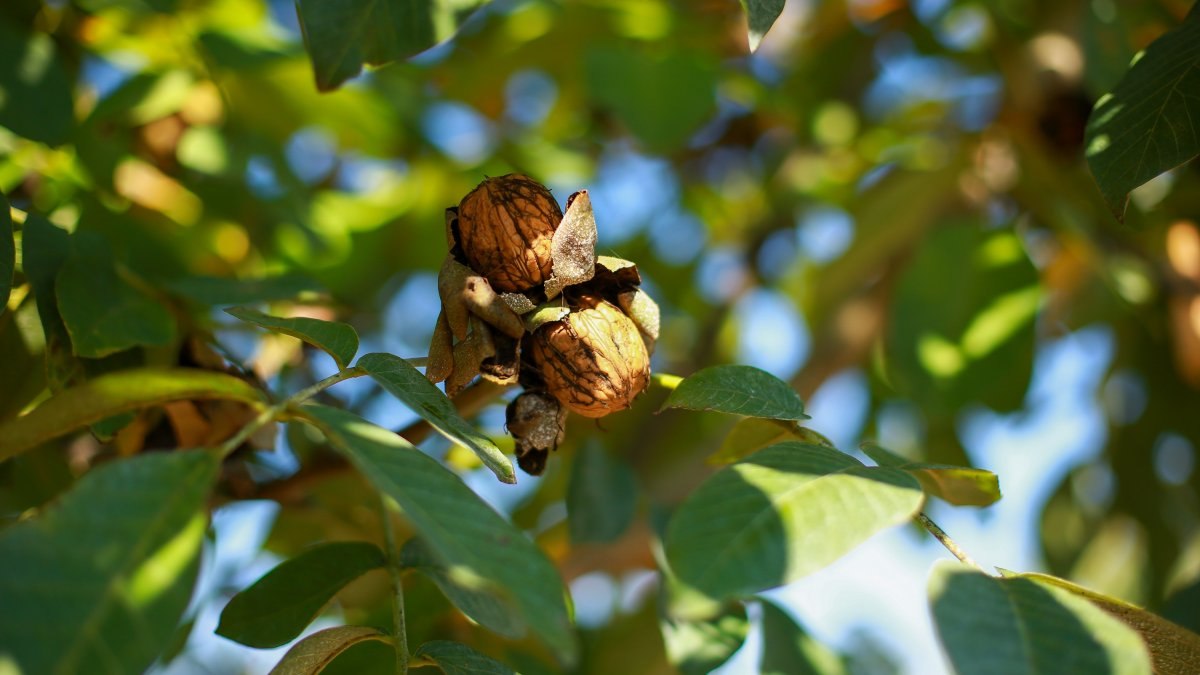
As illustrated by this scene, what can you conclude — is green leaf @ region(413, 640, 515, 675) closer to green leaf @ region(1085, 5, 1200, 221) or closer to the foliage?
the foliage

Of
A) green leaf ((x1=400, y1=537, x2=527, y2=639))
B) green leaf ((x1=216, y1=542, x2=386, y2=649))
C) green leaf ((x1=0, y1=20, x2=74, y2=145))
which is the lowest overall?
green leaf ((x1=216, y1=542, x2=386, y2=649))

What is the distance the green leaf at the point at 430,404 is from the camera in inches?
28.8

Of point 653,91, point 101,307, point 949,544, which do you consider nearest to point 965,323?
point 653,91

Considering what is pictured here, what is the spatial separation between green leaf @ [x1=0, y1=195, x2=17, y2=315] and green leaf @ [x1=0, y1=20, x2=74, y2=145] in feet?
1.01

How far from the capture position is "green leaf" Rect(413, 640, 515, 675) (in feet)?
2.80

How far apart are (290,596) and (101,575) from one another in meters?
0.43

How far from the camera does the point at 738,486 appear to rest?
26.8 inches

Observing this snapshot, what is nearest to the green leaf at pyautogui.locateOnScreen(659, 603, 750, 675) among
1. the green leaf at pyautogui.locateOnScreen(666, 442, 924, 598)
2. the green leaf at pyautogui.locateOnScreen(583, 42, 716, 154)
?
the green leaf at pyautogui.locateOnScreen(666, 442, 924, 598)

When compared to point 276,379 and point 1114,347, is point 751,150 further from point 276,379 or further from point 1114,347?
point 276,379

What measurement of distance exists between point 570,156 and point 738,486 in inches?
62.3

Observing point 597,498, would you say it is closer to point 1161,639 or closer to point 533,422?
point 533,422

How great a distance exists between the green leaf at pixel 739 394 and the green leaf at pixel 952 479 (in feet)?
0.27

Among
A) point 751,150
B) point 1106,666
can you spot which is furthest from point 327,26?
point 751,150

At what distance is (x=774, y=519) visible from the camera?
2.17 feet
